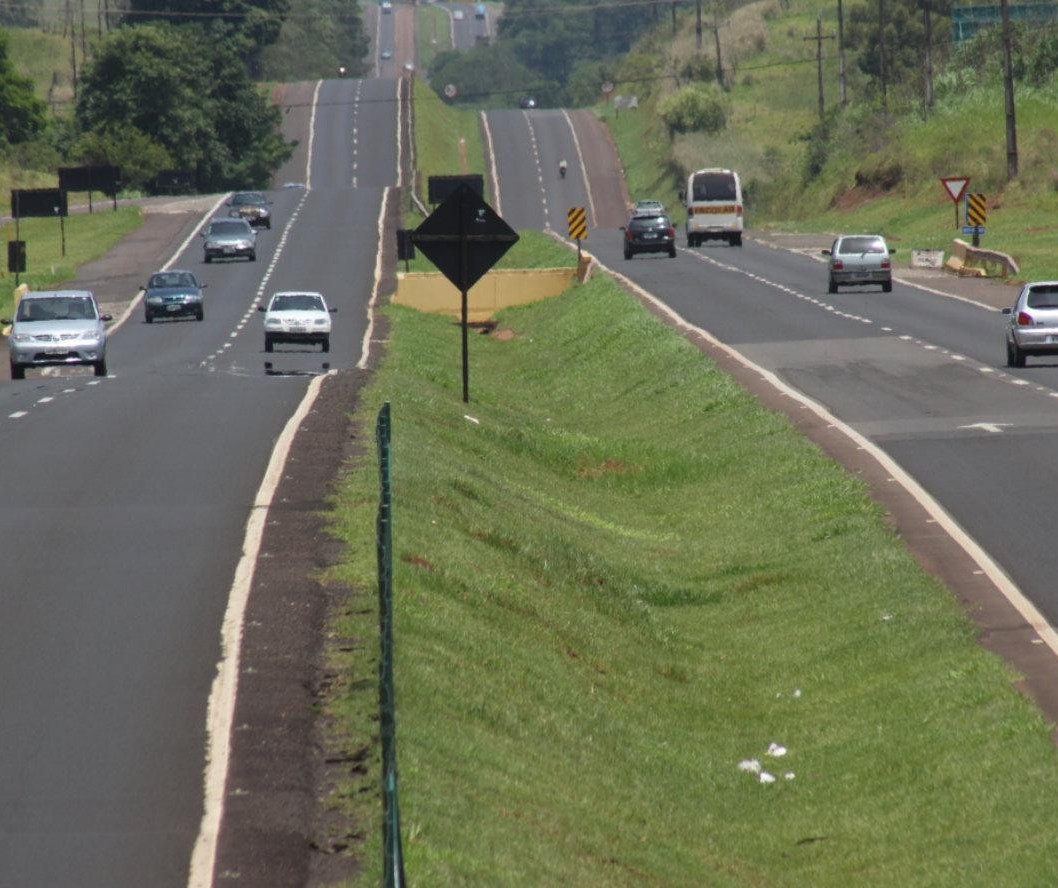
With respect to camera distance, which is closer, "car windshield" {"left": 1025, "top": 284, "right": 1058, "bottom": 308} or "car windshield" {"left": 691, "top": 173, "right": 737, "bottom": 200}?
"car windshield" {"left": 1025, "top": 284, "right": 1058, "bottom": 308}

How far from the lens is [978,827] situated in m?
11.8

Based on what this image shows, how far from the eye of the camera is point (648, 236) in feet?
258

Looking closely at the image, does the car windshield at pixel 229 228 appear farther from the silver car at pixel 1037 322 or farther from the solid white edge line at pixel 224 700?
the solid white edge line at pixel 224 700

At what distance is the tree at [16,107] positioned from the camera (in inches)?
5512

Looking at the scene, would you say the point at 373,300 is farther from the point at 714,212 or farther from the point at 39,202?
the point at 39,202

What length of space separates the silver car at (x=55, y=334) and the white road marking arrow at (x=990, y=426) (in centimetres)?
1983

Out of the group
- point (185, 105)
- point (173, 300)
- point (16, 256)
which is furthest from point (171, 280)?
point (185, 105)

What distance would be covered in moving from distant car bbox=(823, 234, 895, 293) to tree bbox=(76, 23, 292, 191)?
79700 millimetres

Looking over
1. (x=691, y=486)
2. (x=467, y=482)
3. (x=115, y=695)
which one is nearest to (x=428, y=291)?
(x=691, y=486)

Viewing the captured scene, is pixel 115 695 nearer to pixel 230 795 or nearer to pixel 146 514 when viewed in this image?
pixel 230 795

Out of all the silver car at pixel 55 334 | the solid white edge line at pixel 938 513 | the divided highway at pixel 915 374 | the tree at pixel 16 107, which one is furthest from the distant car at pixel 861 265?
the tree at pixel 16 107

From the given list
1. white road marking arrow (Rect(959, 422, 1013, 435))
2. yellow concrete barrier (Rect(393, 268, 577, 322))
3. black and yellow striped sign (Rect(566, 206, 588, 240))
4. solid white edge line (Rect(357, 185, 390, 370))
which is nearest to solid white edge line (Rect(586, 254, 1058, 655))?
white road marking arrow (Rect(959, 422, 1013, 435))

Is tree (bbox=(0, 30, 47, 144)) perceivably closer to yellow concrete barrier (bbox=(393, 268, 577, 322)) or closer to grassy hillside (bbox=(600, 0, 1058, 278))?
grassy hillside (bbox=(600, 0, 1058, 278))

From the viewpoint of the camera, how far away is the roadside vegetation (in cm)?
1115
